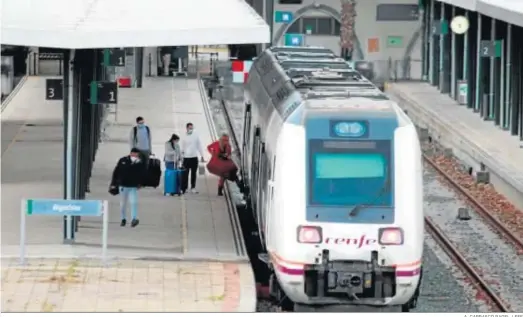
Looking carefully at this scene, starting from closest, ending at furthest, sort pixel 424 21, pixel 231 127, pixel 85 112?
1. pixel 85 112
2. pixel 231 127
3. pixel 424 21

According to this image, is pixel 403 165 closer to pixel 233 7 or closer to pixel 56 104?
pixel 233 7

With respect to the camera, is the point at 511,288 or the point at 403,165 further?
the point at 511,288

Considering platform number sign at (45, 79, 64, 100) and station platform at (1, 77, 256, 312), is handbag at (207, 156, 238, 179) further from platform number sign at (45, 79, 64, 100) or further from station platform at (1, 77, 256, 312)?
platform number sign at (45, 79, 64, 100)

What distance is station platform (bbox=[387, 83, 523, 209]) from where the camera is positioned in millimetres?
27344

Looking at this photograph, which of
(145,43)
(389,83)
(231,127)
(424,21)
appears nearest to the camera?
(145,43)

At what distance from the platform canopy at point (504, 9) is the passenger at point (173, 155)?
7771 millimetres

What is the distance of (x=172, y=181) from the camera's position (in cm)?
2423

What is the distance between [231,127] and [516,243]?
48.1 feet

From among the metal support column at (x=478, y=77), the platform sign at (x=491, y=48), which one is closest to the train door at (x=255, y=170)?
the platform sign at (x=491, y=48)

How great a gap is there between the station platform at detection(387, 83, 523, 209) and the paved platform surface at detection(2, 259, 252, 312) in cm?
930

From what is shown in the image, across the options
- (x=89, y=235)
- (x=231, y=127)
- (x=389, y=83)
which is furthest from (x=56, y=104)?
(x=89, y=235)

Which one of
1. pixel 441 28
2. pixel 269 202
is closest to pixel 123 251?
pixel 269 202

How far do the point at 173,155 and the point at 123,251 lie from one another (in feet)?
16.8

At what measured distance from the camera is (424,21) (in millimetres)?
46344
